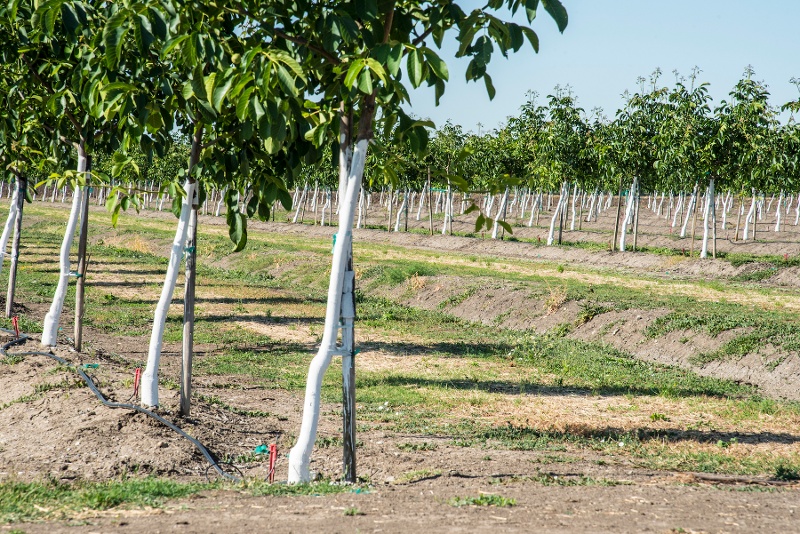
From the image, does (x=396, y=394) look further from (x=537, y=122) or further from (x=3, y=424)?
(x=537, y=122)

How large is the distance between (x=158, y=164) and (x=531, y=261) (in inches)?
1648

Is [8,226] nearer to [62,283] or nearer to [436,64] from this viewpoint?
[62,283]

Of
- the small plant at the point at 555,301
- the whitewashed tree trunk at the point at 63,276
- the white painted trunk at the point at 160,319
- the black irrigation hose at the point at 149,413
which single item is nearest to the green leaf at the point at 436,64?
the black irrigation hose at the point at 149,413

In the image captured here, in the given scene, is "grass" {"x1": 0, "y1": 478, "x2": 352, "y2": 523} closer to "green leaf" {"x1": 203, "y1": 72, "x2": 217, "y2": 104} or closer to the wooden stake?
"green leaf" {"x1": 203, "y1": 72, "x2": 217, "y2": 104}

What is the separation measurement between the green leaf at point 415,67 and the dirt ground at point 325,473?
2.66 meters

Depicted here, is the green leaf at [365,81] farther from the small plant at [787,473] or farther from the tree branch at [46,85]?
the tree branch at [46,85]

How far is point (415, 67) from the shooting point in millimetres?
4883

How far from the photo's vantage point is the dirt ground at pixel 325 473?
16.1ft

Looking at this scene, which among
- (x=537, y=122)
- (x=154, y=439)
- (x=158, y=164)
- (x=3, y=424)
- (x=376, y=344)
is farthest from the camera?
(x=158, y=164)

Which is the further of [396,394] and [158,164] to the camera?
[158,164]

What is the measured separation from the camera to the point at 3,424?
8.52 m

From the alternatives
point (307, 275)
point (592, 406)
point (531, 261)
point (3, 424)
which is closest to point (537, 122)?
point (531, 261)

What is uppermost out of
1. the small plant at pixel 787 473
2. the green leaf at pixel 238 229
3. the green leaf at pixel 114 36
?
the green leaf at pixel 114 36

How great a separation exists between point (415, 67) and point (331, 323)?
7.34 feet
